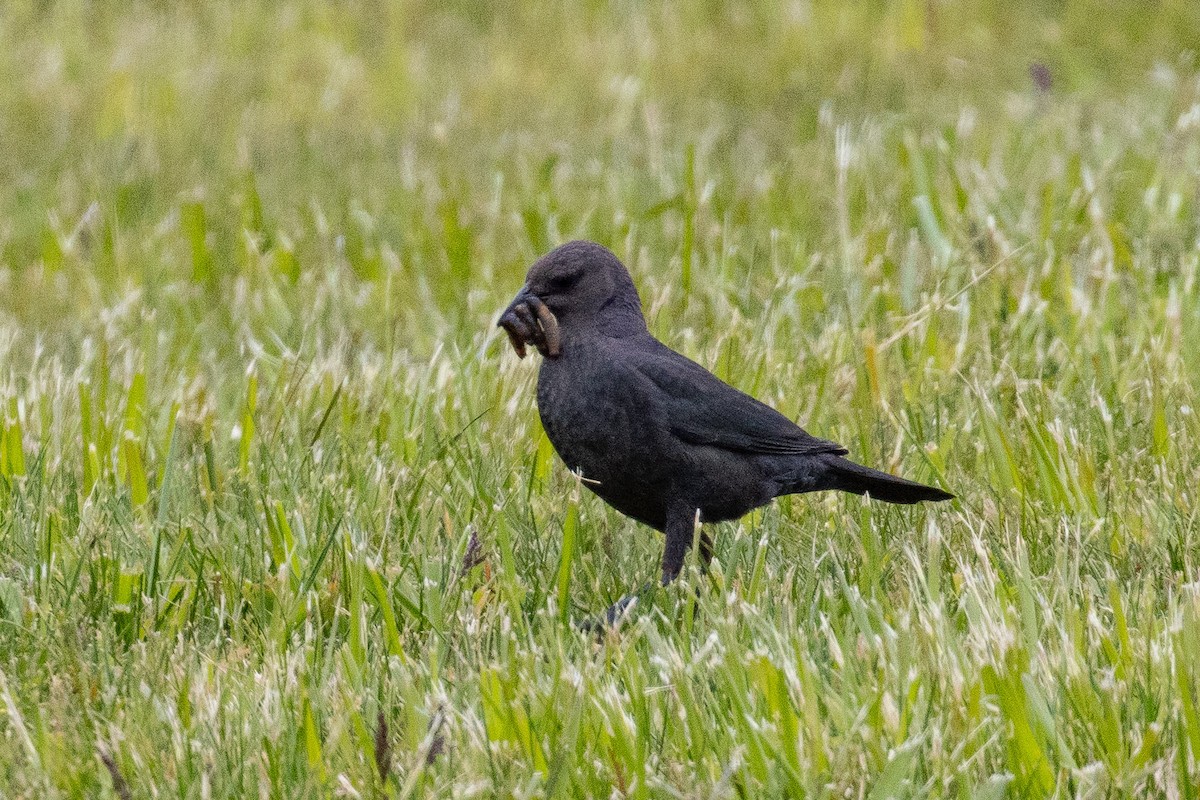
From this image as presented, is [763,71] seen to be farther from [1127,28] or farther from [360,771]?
[360,771]

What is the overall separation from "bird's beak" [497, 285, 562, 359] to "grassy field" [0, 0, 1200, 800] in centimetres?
34

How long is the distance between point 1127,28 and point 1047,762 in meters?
7.09

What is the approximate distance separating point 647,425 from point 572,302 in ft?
1.30

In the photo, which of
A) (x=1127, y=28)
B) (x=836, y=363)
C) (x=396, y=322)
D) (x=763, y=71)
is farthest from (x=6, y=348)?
(x=1127, y=28)

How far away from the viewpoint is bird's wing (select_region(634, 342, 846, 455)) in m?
3.51

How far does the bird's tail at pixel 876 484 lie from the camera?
11.5 feet

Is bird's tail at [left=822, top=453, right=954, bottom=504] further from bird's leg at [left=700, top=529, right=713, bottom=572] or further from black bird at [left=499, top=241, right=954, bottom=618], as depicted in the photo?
bird's leg at [left=700, top=529, right=713, bottom=572]

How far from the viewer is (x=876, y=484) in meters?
3.60

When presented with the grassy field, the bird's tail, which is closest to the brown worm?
the grassy field

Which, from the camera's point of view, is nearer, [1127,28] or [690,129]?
[690,129]

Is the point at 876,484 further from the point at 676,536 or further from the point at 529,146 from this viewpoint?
the point at 529,146

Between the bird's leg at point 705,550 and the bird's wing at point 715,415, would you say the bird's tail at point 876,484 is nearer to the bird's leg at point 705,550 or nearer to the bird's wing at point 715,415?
the bird's wing at point 715,415

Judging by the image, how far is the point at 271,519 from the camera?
3328 mm

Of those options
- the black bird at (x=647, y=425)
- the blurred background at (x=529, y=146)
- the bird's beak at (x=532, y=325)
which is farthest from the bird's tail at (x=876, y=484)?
the blurred background at (x=529, y=146)
